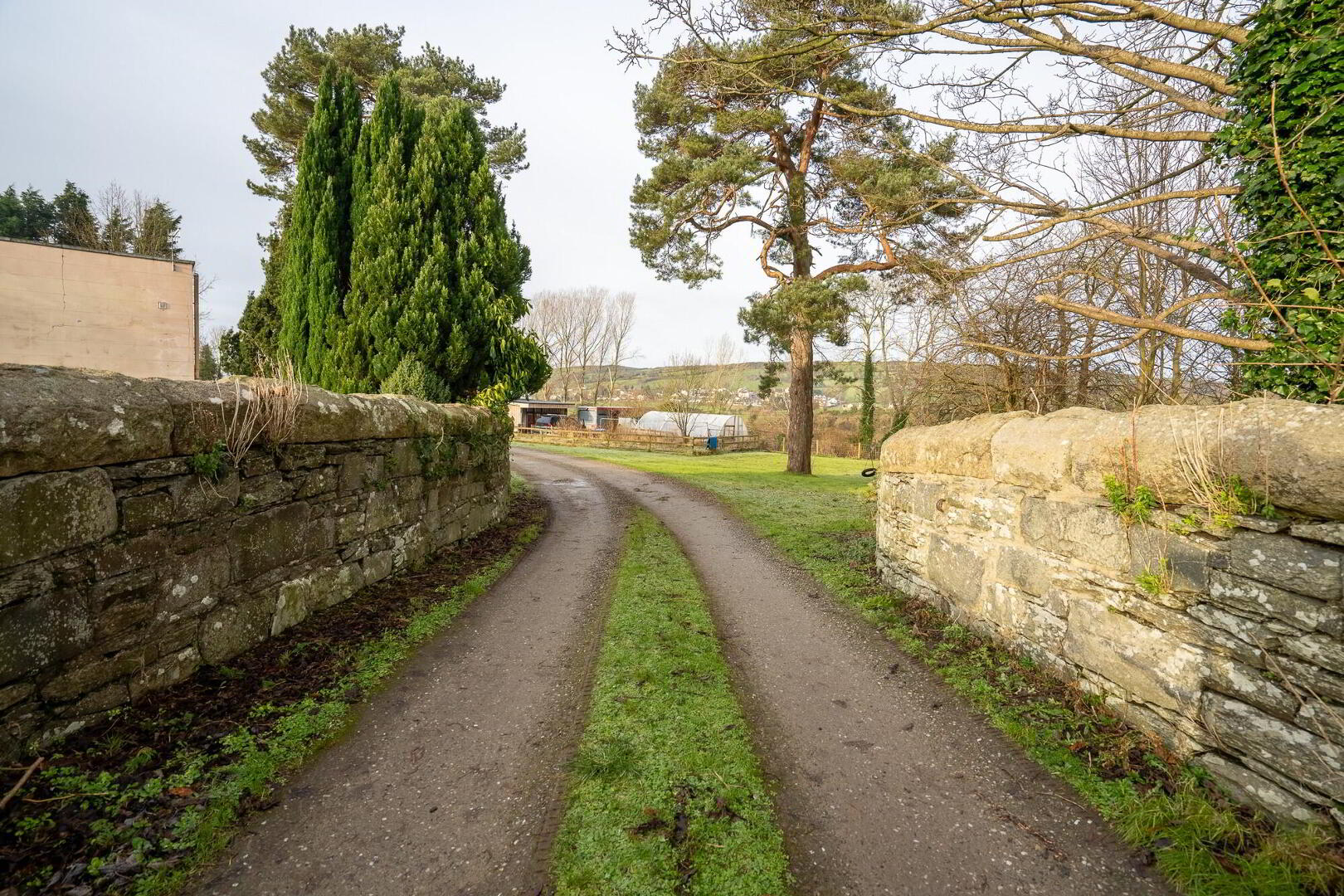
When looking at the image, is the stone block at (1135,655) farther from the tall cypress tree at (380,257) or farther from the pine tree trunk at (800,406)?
the pine tree trunk at (800,406)

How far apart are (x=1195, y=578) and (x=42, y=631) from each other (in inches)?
221

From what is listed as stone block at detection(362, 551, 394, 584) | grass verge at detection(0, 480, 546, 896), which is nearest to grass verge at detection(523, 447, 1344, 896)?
grass verge at detection(0, 480, 546, 896)

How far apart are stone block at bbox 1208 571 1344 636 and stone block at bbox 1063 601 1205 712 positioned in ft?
1.11

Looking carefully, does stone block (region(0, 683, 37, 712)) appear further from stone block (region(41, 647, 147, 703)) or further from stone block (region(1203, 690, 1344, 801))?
stone block (region(1203, 690, 1344, 801))

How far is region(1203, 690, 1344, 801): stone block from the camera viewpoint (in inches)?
85.0

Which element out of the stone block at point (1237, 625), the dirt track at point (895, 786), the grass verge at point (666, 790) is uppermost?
the stone block at point (1237, 625)

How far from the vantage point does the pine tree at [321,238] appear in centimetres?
991

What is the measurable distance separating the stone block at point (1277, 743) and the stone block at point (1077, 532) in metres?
0.82

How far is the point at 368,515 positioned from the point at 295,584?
42.3 inches

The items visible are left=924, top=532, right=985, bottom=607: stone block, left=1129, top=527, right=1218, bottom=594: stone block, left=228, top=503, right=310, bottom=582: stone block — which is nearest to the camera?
left=1129, top=527, right=1218, bottom=594: stone block

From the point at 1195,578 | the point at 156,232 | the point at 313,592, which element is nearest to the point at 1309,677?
the point at 1195,578

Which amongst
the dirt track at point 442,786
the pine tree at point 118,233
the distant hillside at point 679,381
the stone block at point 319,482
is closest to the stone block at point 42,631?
the dirt track at point 442,786

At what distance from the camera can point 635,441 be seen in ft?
104

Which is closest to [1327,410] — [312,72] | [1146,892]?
[1146,892]
